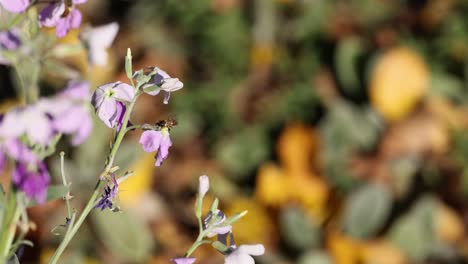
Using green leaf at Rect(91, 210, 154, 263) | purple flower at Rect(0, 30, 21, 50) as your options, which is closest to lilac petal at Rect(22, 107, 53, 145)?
purple flower at Rect(0, 30, 21, 50)

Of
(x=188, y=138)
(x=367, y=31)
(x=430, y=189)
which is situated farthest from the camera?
(x=367, y=31)

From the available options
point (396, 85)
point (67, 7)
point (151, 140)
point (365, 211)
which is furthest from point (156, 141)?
point (396, 85)

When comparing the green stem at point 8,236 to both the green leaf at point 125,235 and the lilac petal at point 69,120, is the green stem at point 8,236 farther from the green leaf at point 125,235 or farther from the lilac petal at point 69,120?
the green leaf at point 125,235

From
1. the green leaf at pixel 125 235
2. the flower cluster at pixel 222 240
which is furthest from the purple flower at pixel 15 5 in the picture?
the green leaf at pixel 125 235

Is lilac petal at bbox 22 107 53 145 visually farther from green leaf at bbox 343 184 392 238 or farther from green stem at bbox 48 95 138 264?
green leaf at bbox 343 184 392 238

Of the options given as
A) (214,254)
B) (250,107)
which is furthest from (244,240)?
(250,107)

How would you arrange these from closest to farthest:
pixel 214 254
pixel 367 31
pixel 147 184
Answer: pixel 214 254 < pixel 147 184 < pixel 367 31

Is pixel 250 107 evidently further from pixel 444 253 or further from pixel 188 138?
pixel 444 253
